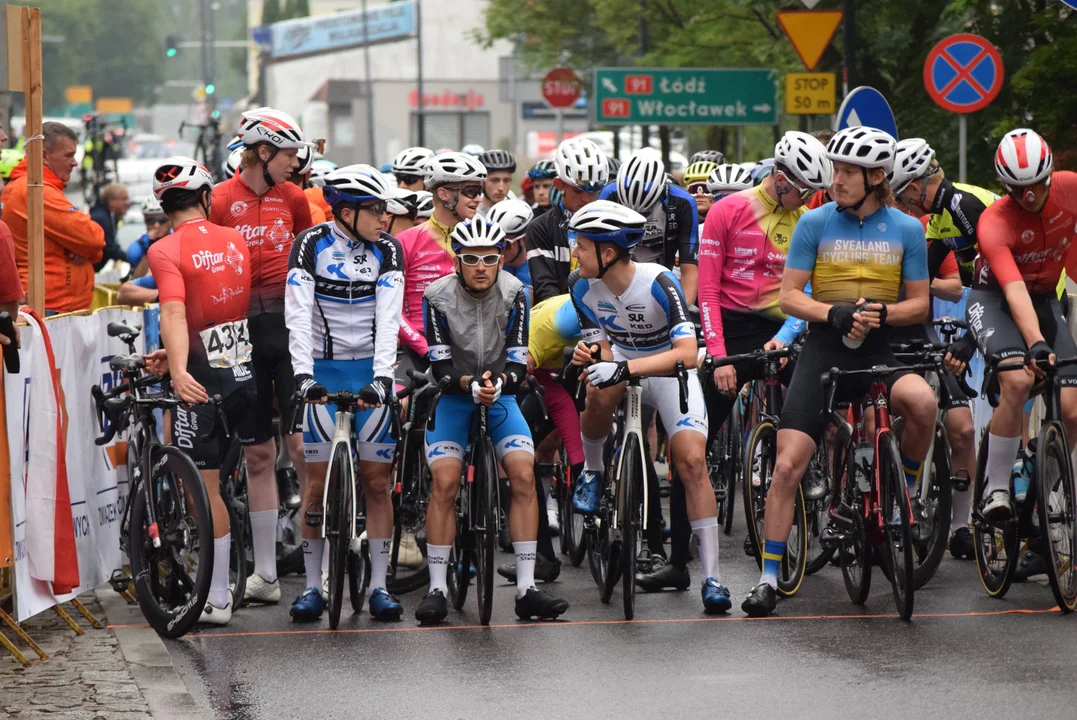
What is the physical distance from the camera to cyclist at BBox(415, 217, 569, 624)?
907 cm

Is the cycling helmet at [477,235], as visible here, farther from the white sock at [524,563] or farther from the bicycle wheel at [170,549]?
the bicycle wheel at [170,549]

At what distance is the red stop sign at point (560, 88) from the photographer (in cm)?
3597

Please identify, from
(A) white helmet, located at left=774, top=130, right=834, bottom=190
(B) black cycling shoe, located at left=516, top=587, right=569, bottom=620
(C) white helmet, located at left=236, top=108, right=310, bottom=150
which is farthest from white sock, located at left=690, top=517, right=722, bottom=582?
(C) white helmet, located at left=236, top=108, right=310, bottom=150

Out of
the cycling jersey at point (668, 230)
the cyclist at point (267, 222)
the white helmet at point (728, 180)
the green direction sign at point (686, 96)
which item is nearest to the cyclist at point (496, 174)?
the white helmet at point (728, 180)

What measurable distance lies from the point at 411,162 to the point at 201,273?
3.97 meters

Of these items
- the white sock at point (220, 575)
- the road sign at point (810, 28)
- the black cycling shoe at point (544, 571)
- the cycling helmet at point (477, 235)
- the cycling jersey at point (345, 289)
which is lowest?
the black cycling shoe at point (544, 571)

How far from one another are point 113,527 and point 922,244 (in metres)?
4.42

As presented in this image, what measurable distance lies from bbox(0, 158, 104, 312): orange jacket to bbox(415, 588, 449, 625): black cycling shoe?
4.16 metres

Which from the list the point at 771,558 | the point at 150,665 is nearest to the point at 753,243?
the point at 771,558

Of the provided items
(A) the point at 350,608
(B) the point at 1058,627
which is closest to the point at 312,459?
(A) the point at 350,608

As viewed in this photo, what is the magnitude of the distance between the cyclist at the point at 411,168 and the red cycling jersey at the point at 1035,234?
461 cm

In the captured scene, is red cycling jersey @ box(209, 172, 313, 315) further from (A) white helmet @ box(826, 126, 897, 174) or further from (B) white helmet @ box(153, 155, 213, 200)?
(A) white helmet @ box(826, 126, 897, 174)

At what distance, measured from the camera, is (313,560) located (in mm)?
9375

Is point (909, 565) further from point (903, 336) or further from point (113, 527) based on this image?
point (113, 527)
